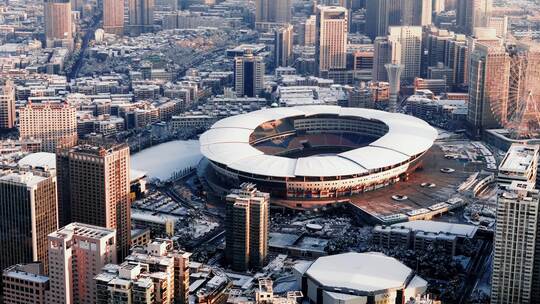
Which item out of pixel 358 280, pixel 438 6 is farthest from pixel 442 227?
pixel 438 6

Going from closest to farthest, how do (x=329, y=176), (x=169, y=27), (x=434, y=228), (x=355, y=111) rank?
(x=434, y=228)
(x=329, y=176)
(x=355, y=111)
(x=169, y=27)

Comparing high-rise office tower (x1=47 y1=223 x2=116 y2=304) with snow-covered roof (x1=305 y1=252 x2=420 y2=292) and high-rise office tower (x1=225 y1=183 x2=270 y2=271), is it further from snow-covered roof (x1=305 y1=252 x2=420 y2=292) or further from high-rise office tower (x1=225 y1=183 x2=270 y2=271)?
snow-covered roof (x1=305 y1=252 x2=420 y2=292)

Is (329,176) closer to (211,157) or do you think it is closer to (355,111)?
(211,157)

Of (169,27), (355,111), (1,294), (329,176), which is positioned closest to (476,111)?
(355,111)

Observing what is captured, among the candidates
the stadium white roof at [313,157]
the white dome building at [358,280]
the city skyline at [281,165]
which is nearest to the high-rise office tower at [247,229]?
the city skyline at [281,165]

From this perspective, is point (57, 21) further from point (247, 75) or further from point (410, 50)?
point (410, 50)
